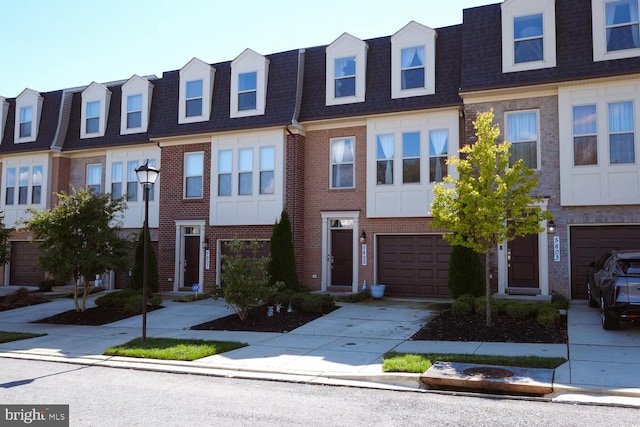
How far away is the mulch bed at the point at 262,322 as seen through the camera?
1354 centimetres

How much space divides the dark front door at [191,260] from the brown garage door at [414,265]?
712 cm

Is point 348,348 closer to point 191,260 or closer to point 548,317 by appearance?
point 548,317

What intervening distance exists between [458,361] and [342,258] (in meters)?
9.95

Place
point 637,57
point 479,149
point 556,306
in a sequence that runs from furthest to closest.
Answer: point 637,57 < point 556,306 < point 479,149

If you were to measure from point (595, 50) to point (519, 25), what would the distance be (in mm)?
2262

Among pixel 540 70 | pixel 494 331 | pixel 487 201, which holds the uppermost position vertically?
pixel 540 70

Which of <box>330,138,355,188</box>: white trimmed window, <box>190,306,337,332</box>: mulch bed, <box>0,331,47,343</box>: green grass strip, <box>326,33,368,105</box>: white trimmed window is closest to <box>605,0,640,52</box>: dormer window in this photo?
<box>326,33,368,105</box>: white trimmed window

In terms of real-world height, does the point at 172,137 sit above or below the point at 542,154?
above

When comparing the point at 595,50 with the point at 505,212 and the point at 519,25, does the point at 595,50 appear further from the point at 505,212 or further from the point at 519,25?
the point at 505,212

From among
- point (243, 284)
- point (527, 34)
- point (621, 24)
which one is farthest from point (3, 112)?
point (621, 24)

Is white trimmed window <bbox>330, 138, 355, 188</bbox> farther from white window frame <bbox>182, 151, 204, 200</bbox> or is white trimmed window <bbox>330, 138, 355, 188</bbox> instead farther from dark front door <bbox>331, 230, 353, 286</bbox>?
white window frame <bbox>182, 151, 204, 200</bbox>

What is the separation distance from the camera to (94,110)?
77.7ft

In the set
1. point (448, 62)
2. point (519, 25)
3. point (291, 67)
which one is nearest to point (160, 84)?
point (291, 67)

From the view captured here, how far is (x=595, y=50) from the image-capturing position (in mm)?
14867
